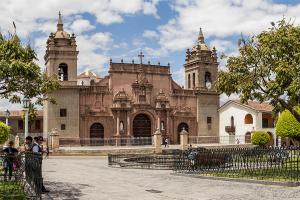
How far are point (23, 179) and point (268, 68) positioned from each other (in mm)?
10012

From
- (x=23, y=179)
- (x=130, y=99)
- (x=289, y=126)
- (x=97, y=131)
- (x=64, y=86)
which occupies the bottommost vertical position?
(x=23, y=179)

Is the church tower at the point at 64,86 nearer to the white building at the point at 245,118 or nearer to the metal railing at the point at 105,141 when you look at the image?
the metal railing at the point at 105,141

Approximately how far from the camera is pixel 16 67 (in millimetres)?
12055

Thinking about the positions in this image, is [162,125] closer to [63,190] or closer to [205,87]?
[205,87]

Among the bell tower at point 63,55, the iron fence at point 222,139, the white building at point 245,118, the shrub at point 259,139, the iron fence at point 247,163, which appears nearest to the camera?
the iron fence at point 247,163

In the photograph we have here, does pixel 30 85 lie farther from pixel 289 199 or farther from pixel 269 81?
pixel 269 81

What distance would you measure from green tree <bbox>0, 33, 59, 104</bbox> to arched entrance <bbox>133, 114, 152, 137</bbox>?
1436 inches

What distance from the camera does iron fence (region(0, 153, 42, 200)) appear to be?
38.2ft

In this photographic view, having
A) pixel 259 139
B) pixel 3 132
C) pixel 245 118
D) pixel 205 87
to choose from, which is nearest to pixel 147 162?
pixel 3 132

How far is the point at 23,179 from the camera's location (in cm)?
1448

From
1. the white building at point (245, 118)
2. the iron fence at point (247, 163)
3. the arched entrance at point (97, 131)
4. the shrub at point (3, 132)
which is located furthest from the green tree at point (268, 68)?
the white building at point (245, 118)

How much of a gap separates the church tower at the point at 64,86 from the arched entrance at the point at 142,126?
666cm

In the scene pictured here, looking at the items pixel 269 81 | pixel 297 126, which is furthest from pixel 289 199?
pixel 297 126

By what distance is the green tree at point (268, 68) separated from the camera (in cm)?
1759
